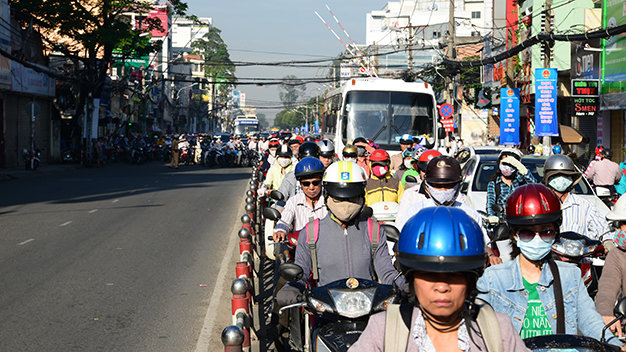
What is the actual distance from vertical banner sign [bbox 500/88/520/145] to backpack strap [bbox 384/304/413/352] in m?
26.4

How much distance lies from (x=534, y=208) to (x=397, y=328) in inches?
66.3

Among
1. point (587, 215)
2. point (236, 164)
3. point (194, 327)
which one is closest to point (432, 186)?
point (587, 215)

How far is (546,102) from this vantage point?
22062 millimetres

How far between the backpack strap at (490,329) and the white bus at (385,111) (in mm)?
18439

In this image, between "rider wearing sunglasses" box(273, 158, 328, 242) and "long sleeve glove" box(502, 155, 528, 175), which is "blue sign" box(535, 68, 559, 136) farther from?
"rider wearing sunglasses" box(273, 158, 328, 242)

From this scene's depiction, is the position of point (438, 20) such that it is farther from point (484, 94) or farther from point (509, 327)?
point (509, 327)

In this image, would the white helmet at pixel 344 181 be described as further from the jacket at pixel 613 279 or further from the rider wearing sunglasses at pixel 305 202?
the jacket at pixel 613 279

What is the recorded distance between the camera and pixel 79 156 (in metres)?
46.7

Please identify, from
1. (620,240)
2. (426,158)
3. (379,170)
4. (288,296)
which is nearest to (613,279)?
(620,240)

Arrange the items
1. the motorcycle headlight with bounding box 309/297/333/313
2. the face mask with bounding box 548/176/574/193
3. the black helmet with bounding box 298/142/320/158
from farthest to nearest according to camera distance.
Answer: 1. the black helmet with bounding box 298/142/320/158
2. the face mask with bounding box 548/176/574/193
3. the motorcycle headlight with bounding box 309/297/333/313

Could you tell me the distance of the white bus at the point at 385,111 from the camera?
2134cm

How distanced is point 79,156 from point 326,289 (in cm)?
4405

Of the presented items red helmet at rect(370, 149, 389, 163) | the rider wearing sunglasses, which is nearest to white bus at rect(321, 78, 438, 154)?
red helmet at rect(370, 149, 389, 163)

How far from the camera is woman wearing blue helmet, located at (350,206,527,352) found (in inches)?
106
